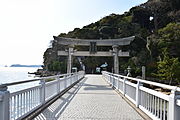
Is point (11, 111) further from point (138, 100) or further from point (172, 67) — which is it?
point (172, 67)

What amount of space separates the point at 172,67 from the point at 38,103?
29.5 metres

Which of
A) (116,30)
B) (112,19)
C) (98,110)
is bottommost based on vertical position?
(98,110)

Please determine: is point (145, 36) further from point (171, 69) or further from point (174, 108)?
point (174, 108)

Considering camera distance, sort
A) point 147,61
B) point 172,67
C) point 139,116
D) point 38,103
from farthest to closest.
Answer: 1. point 147,61
2. point 172,67
3. point 38,103
4. point 139,116

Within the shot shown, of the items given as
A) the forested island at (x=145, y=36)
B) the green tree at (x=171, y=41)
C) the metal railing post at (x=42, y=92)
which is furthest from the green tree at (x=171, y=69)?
the metal railing post at (x=42, y=92)

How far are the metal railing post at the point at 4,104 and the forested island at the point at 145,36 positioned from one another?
33.1m

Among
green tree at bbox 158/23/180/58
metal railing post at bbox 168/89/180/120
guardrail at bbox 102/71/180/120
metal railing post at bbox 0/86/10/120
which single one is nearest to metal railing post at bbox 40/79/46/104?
metal railing post at bbox 0/86/10/120

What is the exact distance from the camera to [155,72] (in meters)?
41.1

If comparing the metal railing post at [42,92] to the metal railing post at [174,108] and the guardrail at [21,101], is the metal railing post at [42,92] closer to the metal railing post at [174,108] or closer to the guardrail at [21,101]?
the guardrail at [21,101]

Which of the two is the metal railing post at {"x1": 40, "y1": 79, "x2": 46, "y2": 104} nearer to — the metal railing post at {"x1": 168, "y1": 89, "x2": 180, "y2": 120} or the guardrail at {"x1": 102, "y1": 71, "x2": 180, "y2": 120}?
the guardrail at {"x1": 102, "y1": 71, "x2": 180, "y2": 120}

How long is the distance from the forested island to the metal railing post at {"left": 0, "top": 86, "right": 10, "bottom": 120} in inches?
1302

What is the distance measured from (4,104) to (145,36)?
55.4 m

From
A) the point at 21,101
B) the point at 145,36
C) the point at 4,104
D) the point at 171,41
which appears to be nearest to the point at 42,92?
the point at 21,101

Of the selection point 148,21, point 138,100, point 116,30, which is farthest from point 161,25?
point 138,100
